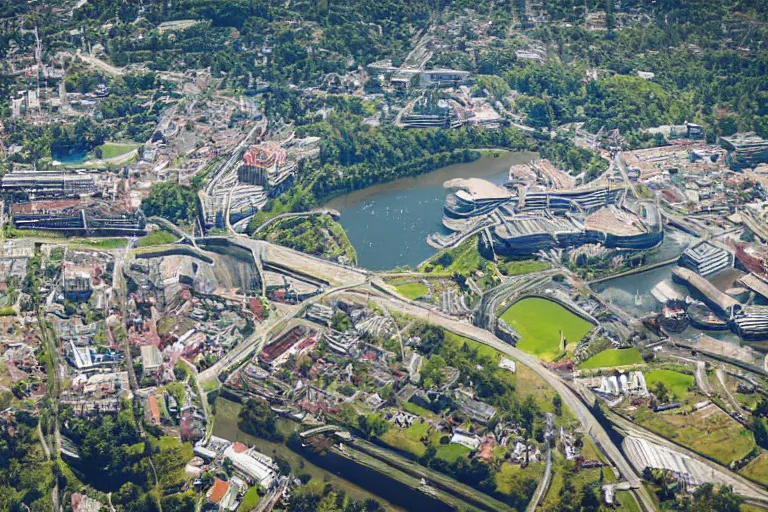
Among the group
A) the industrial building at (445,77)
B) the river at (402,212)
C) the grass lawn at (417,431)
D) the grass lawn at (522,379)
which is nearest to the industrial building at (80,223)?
the river at (402,212)

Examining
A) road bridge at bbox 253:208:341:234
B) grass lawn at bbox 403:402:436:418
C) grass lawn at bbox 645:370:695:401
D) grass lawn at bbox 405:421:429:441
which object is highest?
road bridge at bbox 253:208:341:234

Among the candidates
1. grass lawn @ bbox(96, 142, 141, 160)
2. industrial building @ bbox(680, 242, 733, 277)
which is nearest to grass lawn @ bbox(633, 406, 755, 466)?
industrial building @ bbox(680, 242, 733, 277)

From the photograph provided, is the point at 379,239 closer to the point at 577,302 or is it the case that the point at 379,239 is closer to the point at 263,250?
the point at 263,250

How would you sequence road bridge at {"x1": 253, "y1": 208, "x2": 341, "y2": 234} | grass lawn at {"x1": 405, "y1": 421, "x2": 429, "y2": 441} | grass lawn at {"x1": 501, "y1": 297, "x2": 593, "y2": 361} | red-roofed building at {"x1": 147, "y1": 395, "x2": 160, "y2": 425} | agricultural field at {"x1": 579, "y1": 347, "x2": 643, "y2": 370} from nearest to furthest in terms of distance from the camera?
grass lawn at {"x1": 405, "y1": 421, "x2": 429, "y2": 441} < red-roofed building at {"x1": 147, "y1": 395, "x2": 160, "y2": 425} < agricultural field at {"x1": 579, "y1": 347, "x2": 643, "y2": 370} < grass lawn at {"x1": 501, "y1": 297, "x2": 593, "y2": 361} < road bridge at {"x1": 253, "y1": 208, "x2": 341, "y2": 234}

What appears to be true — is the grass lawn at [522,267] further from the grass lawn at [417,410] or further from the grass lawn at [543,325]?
the grass lawn at [417,410]

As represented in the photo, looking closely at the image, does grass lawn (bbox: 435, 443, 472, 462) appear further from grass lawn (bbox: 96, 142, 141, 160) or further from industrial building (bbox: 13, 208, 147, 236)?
grass lawn (bbox: 96, 142, 141, 160)

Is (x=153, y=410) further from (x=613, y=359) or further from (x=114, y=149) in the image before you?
(x=114, y=149)

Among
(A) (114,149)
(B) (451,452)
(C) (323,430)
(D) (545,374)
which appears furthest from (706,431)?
(A) (114,149)
